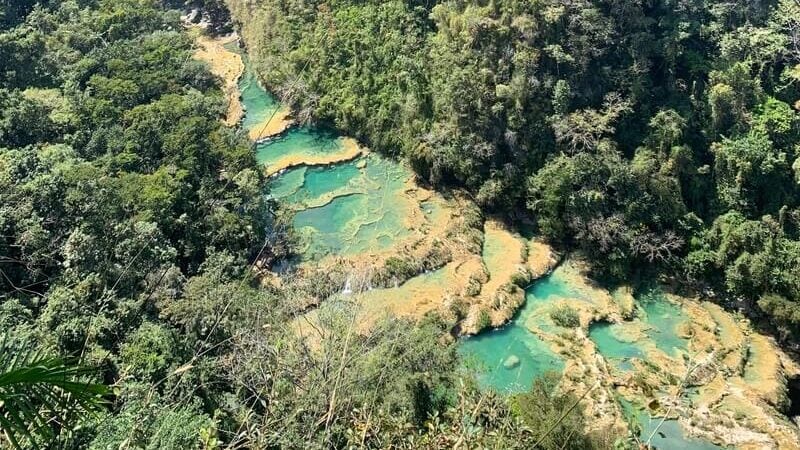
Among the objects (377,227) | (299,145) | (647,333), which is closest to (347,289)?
(377,227)

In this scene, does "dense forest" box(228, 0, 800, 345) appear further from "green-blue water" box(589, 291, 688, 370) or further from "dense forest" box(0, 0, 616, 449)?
"dense forest" box(0, 0, 616, 449)

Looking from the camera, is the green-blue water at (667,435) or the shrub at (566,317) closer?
the green-blue water at (667,435)

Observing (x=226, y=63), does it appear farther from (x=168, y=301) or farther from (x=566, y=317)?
(x=566, y=317)

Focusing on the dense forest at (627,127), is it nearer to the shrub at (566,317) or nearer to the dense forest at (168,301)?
the dense forest at (168,301)

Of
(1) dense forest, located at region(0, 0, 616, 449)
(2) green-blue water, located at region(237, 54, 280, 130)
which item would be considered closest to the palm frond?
(1) dense forest, located at region(0, 0, 616, 449)

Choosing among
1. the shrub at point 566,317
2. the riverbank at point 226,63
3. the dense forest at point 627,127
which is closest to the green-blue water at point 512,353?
the shrub at point 566,317

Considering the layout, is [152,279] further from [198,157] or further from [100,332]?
[198,157]
